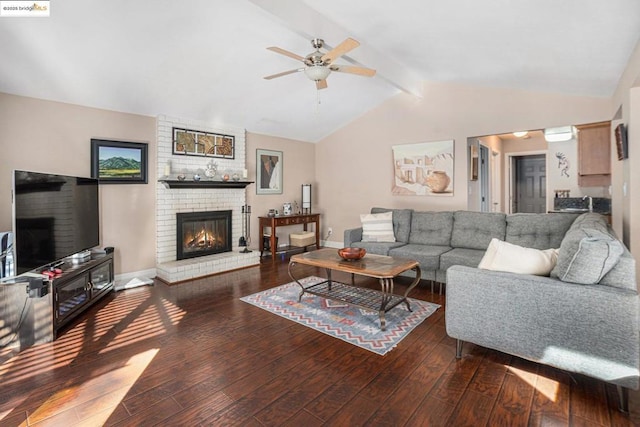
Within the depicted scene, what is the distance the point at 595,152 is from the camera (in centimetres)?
446

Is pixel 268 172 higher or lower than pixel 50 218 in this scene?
higher

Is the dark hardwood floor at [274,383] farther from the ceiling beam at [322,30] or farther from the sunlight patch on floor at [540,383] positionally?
the ceiling beam at [322,30]

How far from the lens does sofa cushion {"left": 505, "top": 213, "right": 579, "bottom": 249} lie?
3721mm

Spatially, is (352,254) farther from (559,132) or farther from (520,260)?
(559,132)

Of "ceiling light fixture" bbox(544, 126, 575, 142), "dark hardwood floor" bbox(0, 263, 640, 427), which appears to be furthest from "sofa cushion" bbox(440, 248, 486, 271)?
"ceiling light fixture" bbox(544, 126, 575, 142)

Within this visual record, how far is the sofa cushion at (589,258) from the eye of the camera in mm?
1819

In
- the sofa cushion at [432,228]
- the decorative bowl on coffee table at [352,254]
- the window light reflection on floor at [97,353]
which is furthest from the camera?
the sofa cushion at [432,228]

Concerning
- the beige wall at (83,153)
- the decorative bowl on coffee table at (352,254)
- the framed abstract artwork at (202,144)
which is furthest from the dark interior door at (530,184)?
the beige wall at (83,153)

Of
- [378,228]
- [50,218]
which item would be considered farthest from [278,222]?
[50,218]

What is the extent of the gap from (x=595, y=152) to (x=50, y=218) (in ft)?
21.3

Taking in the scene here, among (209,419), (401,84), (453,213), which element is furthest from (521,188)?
(209,419)

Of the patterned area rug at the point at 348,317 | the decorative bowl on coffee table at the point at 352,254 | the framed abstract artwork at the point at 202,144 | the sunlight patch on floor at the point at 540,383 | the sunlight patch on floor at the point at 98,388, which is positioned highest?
the framed abstract artwork at the point at 202,144

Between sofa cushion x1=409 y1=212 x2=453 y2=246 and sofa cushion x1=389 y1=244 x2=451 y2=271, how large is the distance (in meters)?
0.18

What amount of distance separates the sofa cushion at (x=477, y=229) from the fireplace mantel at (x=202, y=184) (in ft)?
11.2
